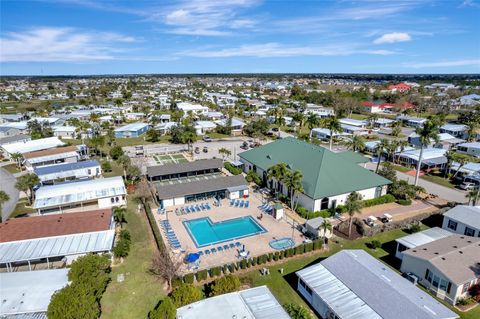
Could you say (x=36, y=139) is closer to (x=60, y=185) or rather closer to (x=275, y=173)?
(x=60, y=185)

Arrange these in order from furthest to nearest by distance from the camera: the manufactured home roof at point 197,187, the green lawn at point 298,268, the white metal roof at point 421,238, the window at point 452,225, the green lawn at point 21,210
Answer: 1. the manufactured home roof at point 197,187
2. the green lawn at point 21,210
3. the window at point 452,225
4. the white metal roof at point 421,238
5. the green lawn at point 298,268

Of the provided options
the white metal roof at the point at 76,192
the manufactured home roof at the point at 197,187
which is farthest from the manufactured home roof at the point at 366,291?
the white metal roof at the point at 76,192

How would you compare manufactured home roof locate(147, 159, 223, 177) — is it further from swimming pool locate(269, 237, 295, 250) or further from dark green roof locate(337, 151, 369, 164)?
swimming pool locate(269, 237, 295, 250)

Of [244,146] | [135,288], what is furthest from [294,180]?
[244,146]

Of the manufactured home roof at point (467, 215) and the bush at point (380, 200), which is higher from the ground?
the manufactured home roof at point (467, 215)

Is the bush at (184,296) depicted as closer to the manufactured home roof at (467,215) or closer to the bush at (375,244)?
the bush at (375,244)

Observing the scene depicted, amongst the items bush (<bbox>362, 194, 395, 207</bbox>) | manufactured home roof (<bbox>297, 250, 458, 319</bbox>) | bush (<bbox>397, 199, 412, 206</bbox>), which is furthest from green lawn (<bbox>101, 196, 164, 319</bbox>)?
bush (<bbox>397, 199, 412, 206</bbox>)

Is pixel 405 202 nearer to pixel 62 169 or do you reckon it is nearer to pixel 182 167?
pixel 182 167
